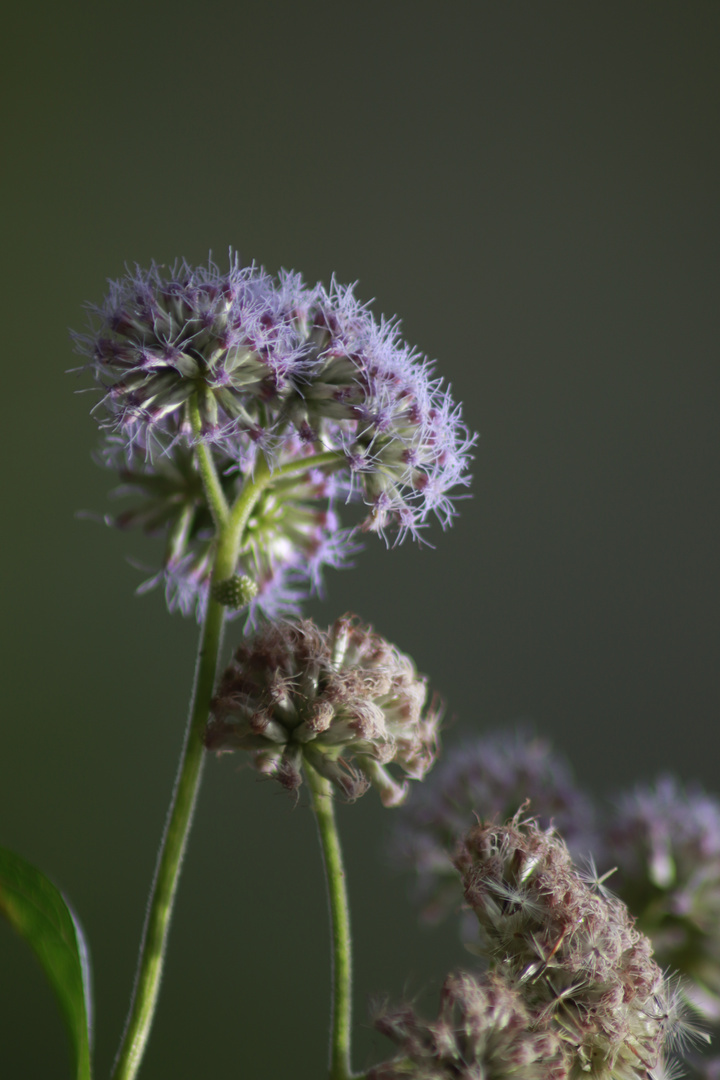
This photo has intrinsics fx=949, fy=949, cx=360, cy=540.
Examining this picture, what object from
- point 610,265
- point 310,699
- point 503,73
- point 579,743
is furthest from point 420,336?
point 310,699

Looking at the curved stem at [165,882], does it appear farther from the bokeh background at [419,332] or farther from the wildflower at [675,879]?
the bokeh background at [419,332]

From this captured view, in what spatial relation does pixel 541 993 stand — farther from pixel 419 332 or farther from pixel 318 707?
pixel 419 332

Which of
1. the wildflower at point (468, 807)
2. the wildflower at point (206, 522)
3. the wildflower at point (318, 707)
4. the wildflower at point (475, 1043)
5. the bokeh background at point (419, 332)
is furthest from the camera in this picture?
the bokeh background at point (419, 332)

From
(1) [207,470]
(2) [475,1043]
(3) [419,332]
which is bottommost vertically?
(2) [475,1043]

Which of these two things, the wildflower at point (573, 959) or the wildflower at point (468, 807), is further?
the wildflower at point (468, 807)

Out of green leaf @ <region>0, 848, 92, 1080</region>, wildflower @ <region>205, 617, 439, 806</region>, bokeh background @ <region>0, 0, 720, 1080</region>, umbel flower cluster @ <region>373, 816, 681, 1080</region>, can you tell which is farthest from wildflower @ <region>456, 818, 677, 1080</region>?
bokeh background @ <region>0, 0, 720, 1080</region>

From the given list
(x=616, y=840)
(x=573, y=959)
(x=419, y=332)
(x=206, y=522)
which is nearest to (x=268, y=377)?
(x=206, y=522)

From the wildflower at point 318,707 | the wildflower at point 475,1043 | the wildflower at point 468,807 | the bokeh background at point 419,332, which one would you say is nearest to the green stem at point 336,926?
the wildflower at point 318,707

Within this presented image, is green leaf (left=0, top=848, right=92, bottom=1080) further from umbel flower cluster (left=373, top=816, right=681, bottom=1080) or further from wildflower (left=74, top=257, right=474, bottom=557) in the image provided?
wildflower (left=74, top=257, right=474, bottom=557)
